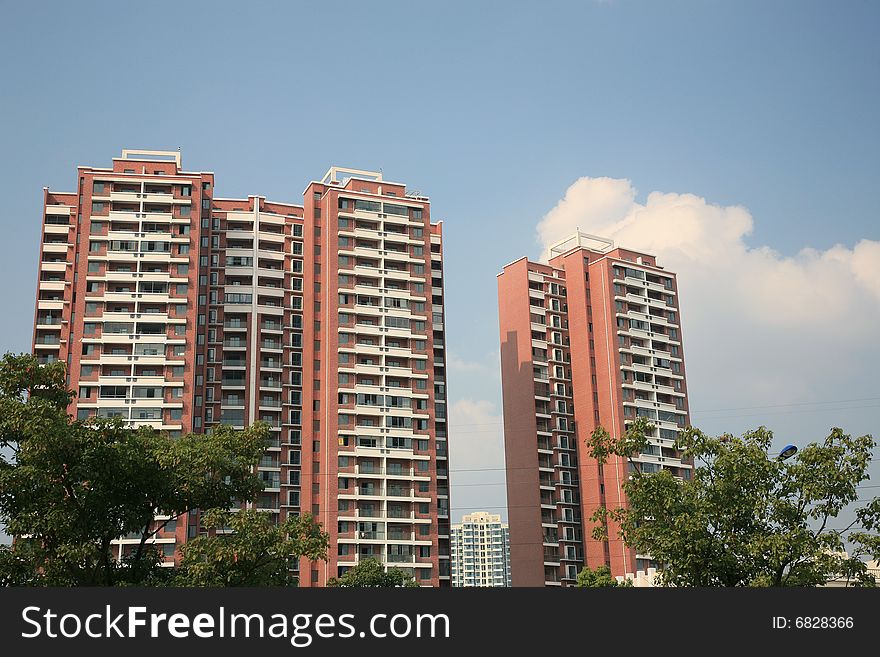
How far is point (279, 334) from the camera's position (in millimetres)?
76875

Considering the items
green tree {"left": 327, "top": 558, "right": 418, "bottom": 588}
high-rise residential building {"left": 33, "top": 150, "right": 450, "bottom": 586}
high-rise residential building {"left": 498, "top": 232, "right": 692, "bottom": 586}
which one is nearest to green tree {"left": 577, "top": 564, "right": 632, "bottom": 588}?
high-rise residential building {"left": 498, "top": 232, "right": 692, "bottom": 586}

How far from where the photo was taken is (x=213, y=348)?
2965 inches

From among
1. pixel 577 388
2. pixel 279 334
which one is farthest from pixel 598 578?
pixel 279 334

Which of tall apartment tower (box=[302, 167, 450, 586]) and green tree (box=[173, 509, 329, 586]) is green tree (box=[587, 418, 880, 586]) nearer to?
green tree (box=[173, 509, 329, 586])

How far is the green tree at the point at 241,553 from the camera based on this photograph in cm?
2223

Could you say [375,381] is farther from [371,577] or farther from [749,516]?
[749,516]

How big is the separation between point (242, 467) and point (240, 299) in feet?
178

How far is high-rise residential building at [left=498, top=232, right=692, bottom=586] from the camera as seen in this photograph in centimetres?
8188

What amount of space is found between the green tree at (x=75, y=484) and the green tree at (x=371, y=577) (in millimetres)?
40994

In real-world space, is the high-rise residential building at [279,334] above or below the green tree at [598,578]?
above

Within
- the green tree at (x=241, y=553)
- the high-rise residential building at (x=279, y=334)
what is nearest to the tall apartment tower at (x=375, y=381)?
the high-rise residential building at (x=279, y=334)

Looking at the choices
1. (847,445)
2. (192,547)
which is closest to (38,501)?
(192,547)

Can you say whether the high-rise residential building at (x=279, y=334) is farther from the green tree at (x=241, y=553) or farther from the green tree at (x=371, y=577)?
the green tree at (x=241, y=553)

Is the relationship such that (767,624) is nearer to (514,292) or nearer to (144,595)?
(144,595)
